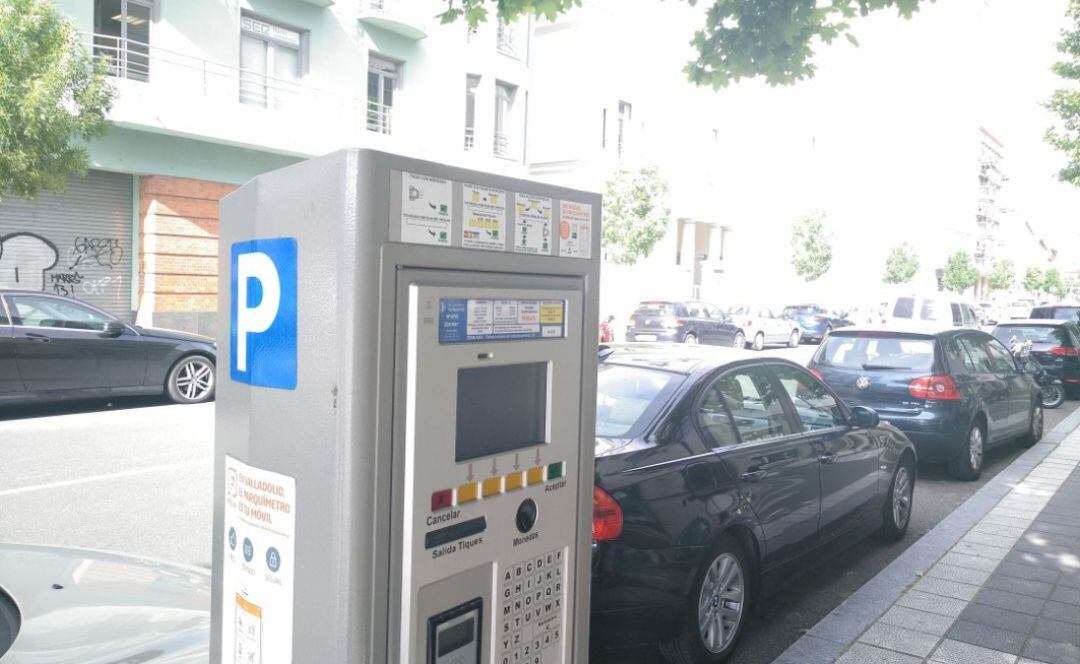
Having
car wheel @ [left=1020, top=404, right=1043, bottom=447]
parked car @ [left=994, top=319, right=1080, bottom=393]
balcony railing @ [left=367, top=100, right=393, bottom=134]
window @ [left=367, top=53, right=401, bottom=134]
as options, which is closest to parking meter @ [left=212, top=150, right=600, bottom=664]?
car wheel @ [left=1020, top=404, right=1043, bottom=447]

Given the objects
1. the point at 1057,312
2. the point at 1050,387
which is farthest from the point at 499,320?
the point at 1057,312

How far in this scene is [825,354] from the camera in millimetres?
9617

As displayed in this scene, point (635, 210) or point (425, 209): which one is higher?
point (635, 210)

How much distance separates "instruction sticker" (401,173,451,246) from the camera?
1.84 metres

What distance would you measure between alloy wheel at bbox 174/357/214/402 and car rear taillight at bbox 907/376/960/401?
338 inches

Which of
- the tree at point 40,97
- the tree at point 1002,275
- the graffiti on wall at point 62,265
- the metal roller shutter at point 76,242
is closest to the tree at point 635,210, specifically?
the metal roller shutter at point 76,242

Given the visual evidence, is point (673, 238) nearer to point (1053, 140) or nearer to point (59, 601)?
point (1053, 140)

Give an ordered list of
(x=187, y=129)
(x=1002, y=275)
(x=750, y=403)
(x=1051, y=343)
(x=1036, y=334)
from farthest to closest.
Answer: (x=1002, y=275) < (x=187, y=129) < (x=1036, y=334) < (x=1051, y=343) < (x=750, y=403)

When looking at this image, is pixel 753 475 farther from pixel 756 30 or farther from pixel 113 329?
pixel 113 329

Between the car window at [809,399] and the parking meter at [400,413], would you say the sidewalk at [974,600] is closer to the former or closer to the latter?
the car window at [809,399]

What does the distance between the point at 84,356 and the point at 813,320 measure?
26185 millimetres

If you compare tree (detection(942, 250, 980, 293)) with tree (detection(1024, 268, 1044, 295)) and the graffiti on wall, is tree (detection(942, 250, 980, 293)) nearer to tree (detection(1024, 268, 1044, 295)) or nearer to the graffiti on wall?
tree (detection(1024, 268, 1044, 295))

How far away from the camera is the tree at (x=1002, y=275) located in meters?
79.8

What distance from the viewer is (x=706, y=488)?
4.19 m
